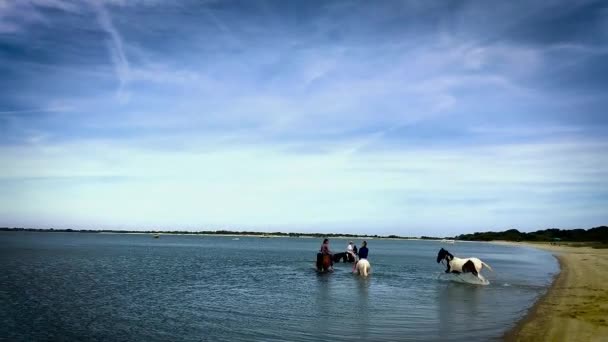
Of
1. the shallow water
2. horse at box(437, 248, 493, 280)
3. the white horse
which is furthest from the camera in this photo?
the white horse

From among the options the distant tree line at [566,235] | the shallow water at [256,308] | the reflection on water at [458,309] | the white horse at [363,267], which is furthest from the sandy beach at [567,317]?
the distant tree line at [566,235]

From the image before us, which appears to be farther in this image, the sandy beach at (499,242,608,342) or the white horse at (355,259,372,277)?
the white horse at (355,259,372,277)

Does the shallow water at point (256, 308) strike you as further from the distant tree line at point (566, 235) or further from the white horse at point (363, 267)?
the distant tree line at point (566, 235)

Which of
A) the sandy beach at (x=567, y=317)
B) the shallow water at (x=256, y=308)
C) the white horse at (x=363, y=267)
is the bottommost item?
the shallow water at (x=256, y=308)

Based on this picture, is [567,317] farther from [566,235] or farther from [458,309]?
[566,235]

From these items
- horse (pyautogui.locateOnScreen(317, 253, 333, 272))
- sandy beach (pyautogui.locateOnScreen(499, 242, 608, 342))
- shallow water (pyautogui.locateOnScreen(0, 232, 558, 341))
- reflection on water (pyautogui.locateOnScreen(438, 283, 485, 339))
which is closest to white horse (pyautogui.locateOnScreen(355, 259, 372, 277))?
shallow water (pyautogui.locateOnScreen(0, 232, 558, 341))

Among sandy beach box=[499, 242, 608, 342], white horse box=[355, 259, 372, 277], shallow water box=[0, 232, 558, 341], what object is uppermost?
white horse box=[355, 259, 372, 277]

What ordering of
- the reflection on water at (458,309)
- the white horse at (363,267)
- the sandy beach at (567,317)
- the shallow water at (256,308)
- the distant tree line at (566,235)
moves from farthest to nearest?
the distant tree line at (566,235)
the white horse at (363,267)
the reflection on water at (458,309)
the shallow water at (256,308)
the sandy beach at (567,317)

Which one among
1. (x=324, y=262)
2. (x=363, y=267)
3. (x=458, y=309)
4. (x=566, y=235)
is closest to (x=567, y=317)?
(x=458, y=309)

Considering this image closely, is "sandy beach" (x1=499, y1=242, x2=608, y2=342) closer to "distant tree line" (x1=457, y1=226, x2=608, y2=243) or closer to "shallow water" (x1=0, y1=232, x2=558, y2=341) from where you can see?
"shallow water" (x1=0, y1=232, x2=558, y2=341)

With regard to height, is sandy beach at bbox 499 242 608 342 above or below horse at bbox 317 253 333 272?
below

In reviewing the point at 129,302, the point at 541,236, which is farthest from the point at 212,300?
the point at 541,236

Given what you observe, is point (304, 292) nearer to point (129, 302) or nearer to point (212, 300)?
point (212, 300)

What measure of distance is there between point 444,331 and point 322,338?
3.62m
